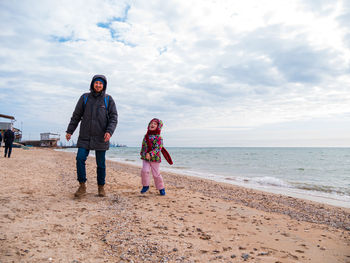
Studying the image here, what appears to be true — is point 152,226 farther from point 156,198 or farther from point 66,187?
point 66,187

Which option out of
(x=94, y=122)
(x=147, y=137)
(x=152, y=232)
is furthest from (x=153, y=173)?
(x=152, y=232)

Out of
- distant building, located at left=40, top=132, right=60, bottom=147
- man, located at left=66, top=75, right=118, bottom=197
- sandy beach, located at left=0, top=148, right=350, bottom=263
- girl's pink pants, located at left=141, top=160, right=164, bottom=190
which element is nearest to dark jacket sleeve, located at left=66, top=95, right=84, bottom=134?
man, located at left=66, top=75, right=118, bottom=197

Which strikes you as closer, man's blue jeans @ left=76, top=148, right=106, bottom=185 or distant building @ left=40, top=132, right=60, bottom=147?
man's blue jeans @ left=76, top=148, right=106, bottom=185

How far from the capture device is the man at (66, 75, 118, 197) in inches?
181

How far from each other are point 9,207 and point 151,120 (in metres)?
3.08

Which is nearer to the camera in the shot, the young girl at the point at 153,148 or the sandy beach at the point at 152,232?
the sandy beach at the point at 152,232

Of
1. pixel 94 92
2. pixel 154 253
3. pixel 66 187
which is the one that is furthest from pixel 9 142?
pixel 154 253

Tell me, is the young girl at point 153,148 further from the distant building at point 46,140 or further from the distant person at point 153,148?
the distant building at point 46,140

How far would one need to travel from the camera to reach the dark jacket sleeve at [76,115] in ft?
15.5

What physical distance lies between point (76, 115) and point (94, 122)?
0.44 meters

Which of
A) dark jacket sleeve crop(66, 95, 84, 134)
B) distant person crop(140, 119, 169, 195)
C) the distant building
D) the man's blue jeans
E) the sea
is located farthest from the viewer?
the distant building

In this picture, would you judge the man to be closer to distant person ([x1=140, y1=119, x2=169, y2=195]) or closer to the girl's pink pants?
distant person ([x1=140, y1=119, x2=169, y2=195])

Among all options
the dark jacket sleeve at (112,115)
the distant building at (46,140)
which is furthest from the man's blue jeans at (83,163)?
the distant building at (46,140)

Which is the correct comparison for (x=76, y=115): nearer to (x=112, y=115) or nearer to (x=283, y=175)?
(x=112, y=115)
